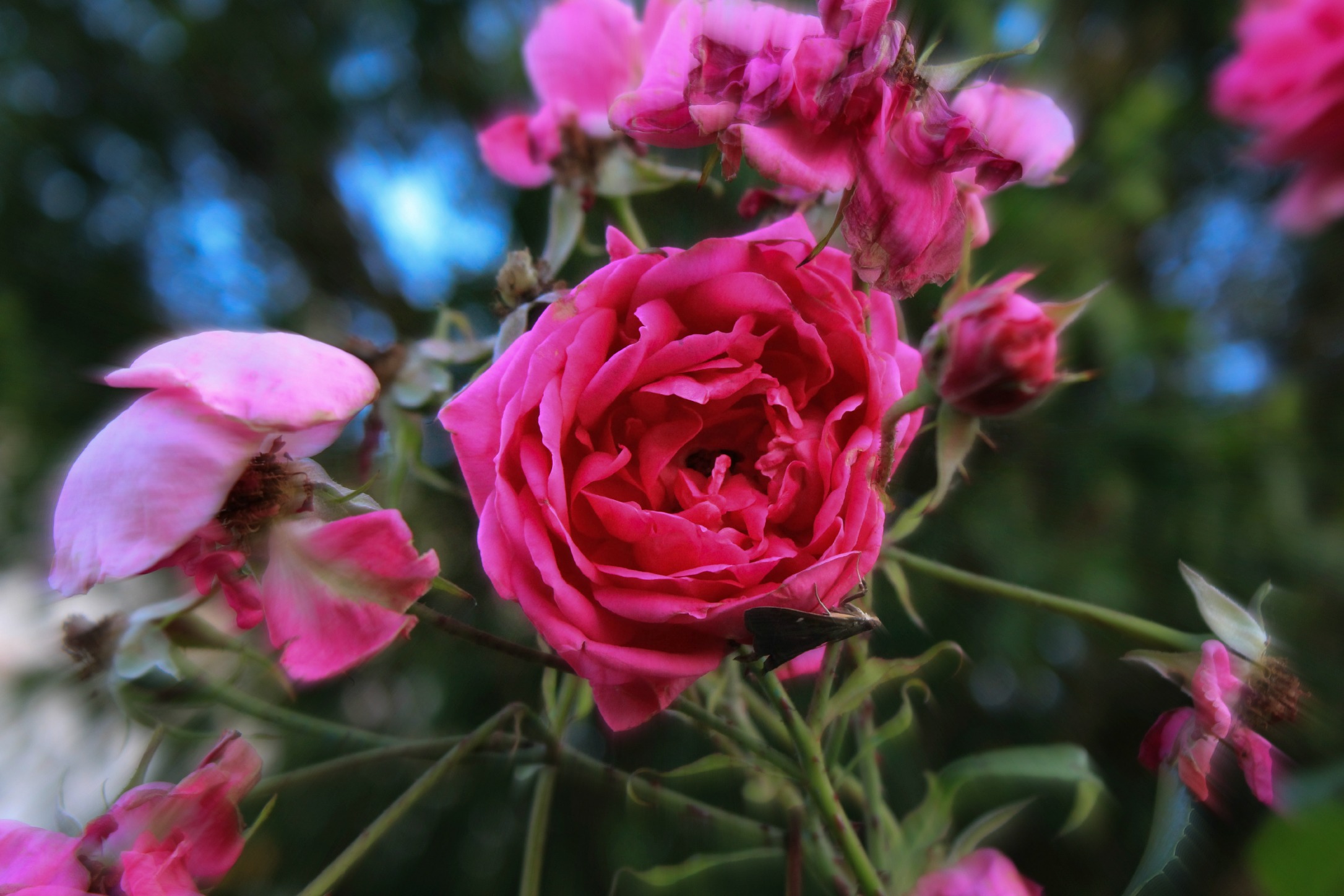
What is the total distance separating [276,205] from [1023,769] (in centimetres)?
94

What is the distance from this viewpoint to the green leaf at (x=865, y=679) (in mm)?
218

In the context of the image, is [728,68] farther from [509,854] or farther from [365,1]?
[365,1]

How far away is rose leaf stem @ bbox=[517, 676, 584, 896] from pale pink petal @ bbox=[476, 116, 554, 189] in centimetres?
18

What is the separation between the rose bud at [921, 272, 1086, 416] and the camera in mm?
172

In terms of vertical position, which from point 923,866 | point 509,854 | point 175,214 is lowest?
point 509,854

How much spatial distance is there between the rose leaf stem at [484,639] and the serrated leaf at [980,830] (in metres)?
0.13

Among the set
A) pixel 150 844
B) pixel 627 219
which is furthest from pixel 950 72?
pixel 150 844

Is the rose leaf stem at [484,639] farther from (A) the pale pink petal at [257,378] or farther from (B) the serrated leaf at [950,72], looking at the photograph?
(B) the serrated leaf at [950,72]

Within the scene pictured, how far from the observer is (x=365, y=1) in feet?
3.13

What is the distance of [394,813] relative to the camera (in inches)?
8.5

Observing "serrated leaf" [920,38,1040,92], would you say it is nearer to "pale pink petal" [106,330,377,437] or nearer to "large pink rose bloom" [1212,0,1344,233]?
"pale pink petal" [106,330,377,437]

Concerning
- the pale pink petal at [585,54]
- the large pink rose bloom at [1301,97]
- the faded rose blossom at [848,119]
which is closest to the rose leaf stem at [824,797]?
the faded rose blossom at [848,119]

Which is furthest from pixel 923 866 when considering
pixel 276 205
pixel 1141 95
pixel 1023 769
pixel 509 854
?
pixel 276 205

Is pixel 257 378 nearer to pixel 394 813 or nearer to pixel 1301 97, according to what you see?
pixel 394 813
